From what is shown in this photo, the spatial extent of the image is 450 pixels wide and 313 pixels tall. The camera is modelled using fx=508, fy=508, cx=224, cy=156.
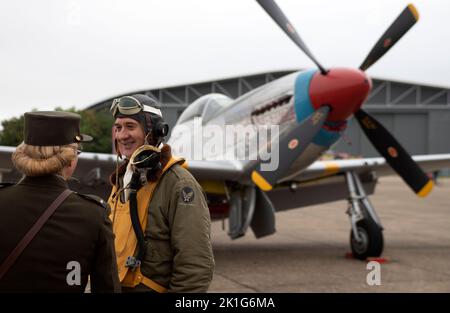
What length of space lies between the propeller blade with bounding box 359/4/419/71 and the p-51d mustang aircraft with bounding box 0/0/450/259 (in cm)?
1

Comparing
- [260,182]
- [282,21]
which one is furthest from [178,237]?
[282,21]

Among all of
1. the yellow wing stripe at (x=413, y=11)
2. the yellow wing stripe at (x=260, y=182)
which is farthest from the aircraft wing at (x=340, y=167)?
the yellow wing stripe at (x=413, y=11)

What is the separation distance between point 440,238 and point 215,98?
5092mm

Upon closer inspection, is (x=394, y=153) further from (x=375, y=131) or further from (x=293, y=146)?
(x=293, y=146)

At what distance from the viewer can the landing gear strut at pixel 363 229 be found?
731 centimetres

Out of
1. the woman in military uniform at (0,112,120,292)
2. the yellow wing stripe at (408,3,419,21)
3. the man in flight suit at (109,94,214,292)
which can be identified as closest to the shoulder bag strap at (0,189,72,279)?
the woman in military uniform at (0,112,120,292)

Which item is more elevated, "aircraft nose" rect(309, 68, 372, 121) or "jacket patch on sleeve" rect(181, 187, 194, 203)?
"aircraft nose" rect(309, 68, 372, 121)

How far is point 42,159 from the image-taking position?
1.65 m

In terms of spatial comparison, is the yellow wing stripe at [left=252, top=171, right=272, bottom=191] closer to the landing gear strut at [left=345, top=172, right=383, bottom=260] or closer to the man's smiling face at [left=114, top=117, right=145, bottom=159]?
the landing gear strut at [left=345, top=172, right=383, bottom=260]

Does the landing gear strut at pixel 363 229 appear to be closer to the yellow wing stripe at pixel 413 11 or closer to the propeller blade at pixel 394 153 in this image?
the propeller blade at pixel 394 153

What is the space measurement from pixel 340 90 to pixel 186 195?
4752 mm

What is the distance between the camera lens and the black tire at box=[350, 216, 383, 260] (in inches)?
287

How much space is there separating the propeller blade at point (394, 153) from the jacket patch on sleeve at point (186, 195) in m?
5.70

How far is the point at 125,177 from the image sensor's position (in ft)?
7.11
